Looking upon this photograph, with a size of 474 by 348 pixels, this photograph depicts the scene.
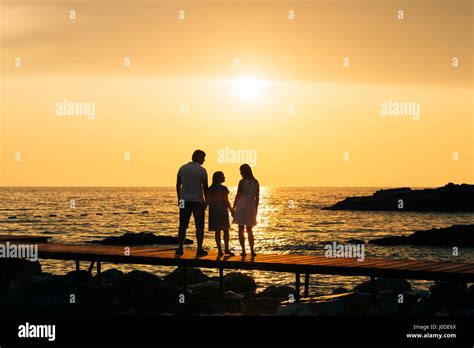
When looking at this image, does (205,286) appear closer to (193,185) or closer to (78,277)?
(78,277)

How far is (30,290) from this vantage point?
64.8 feet

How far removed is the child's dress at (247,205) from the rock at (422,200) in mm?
124172

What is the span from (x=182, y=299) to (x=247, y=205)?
4.41 m

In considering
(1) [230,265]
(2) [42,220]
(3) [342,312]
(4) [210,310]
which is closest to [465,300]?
(3) [342,312]

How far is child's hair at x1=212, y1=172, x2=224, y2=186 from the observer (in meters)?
19.2

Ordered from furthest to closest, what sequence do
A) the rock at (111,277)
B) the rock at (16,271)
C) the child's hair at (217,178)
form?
the rock at (111,277) < the rock at (16,271) < the child's hair at (217,178)

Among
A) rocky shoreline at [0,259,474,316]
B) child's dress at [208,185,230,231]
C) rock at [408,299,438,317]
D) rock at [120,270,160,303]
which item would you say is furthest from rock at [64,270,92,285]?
rock at [408,299,438,317]

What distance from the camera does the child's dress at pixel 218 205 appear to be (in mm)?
19031

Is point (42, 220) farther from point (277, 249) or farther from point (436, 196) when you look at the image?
point (436, 196)

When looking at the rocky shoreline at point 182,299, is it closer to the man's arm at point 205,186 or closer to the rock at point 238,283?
the rock at point 238,283

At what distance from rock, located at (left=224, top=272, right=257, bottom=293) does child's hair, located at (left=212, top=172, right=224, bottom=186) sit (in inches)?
Result: 298

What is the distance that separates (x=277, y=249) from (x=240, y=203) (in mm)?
44867
